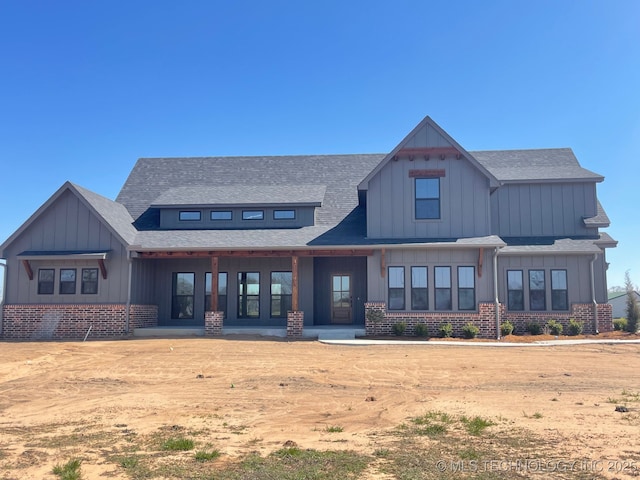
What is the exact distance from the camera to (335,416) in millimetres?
8336

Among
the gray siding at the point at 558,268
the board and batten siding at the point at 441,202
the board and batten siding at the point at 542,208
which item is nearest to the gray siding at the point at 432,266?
the board and batten siding at the point at 441,202

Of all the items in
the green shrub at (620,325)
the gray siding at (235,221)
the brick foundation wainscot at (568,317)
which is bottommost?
the green shrub at (620,325)

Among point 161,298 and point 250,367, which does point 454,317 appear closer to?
point 250,367

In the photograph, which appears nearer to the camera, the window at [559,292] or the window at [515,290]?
the window at [559,292]

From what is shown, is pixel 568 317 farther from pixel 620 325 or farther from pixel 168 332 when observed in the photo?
pixel 168 332

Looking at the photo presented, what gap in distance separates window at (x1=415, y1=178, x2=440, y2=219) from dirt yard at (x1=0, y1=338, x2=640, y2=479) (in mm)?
5436

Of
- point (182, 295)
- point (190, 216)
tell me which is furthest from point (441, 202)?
point (182, 295)

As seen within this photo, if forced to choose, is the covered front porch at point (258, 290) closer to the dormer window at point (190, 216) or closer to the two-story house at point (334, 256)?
the two-story house at point (334, 256)

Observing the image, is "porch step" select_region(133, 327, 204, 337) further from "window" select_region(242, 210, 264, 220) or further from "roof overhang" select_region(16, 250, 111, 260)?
"window" select_region(242, 210, 264, 220)

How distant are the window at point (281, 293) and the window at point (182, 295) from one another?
3.26m

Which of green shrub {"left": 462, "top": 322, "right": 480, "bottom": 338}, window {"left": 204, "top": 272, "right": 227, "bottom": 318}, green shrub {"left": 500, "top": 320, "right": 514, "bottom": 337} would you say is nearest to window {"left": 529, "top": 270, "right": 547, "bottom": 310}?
green shrub {"left": 500, "top": 320, "right": 514, "bottom": 337}

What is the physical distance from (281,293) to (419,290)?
5.51 m

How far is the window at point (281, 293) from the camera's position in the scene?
842 inches

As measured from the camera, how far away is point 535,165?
2388 centimetres
